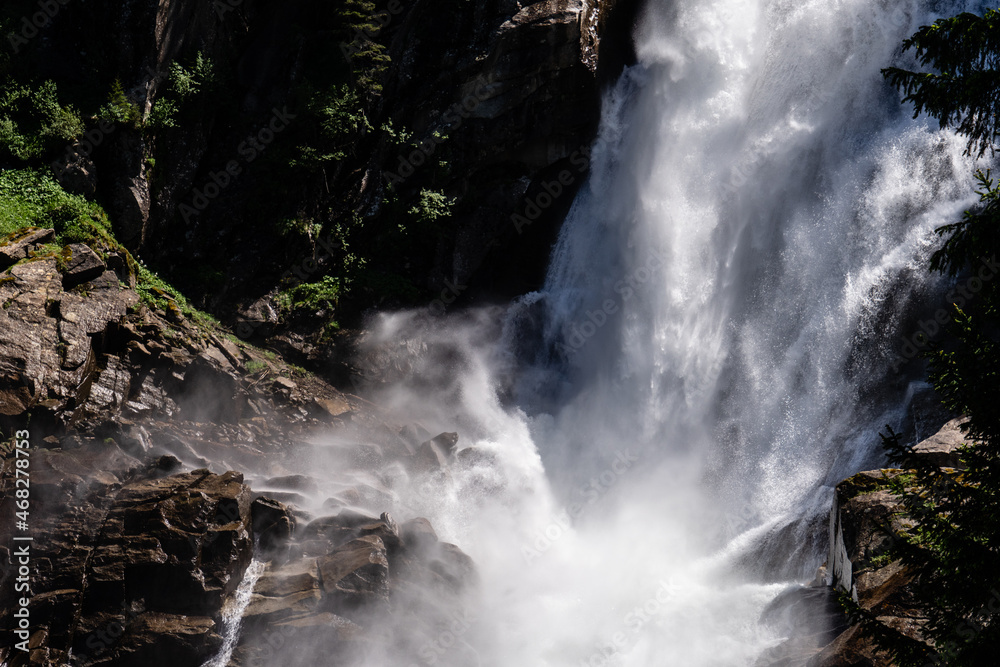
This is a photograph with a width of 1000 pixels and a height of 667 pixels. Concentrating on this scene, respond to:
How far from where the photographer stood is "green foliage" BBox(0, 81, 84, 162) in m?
14.3

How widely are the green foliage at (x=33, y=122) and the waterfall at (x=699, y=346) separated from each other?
28.4ft

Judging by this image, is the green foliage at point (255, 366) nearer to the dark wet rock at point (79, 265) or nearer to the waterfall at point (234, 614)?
the dark wet rock at point (79, 265)

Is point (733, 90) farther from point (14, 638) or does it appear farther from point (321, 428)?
point (14, 638)

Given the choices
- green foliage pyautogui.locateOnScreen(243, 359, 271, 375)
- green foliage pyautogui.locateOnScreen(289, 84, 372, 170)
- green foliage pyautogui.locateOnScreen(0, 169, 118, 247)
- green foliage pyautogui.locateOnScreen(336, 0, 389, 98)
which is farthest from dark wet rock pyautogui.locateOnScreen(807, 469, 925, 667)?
green foliage pyautogui.locateOnScreen(0, 169, 118, 247)

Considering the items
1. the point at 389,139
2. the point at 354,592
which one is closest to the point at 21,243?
the point at 389,139

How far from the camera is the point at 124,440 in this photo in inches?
502

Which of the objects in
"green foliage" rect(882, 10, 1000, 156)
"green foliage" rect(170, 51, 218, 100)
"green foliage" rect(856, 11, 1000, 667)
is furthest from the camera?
"green foliage" rect(170, 51, 218, 100)

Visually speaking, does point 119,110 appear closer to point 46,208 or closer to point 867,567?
point 46,208

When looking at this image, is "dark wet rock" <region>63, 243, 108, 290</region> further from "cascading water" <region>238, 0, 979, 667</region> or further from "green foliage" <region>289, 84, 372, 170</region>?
"cascading water" <region>238, 0, 979, 667</region>

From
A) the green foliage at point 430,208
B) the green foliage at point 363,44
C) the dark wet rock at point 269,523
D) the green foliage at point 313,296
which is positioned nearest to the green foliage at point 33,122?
the green foliage at point 313,296

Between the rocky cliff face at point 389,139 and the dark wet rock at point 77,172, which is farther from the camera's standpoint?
the rocky cliff face at point 389,139

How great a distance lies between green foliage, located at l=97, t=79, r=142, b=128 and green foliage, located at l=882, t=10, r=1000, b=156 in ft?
52.0

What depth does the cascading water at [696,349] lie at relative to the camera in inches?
495

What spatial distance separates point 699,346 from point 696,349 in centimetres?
10
